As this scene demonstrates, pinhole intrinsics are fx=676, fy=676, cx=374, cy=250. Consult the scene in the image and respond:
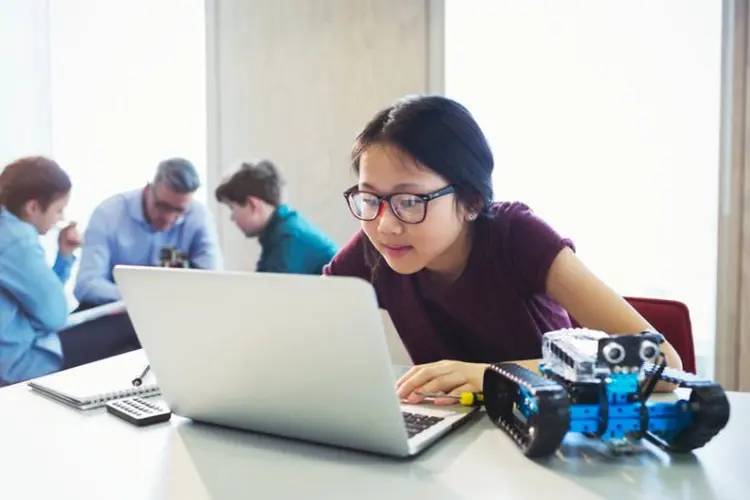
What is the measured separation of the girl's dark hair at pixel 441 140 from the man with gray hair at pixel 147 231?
172 centimetres

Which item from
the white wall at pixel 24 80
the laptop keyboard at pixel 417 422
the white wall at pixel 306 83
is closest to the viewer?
the laptop keyboard at pixel 417 422

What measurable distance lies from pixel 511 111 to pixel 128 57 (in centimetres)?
164

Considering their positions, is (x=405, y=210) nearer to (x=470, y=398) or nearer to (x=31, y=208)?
(x=470, y=398)

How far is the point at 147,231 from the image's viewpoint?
9.26ft

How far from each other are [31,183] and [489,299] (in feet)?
6.38

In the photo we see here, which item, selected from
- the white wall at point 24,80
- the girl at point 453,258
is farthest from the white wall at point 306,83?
the girl at point 453,258

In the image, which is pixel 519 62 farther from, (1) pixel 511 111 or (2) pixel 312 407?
Answer: (2) pixel 312 407

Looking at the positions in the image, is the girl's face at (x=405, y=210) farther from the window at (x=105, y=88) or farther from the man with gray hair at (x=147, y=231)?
the window at (x=105, y=88)

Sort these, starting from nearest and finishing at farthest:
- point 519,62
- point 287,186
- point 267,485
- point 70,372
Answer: point 267,485 → point 70,372 → point 519,62 → point 287,186

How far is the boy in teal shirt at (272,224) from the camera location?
2.78 m

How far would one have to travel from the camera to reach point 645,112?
2625mm

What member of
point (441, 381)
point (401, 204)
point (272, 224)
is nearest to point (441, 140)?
point (401, 204)

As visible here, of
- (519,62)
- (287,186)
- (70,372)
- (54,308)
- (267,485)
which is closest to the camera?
(267,485)

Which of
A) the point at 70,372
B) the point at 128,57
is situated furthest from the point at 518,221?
the point at 128,57
